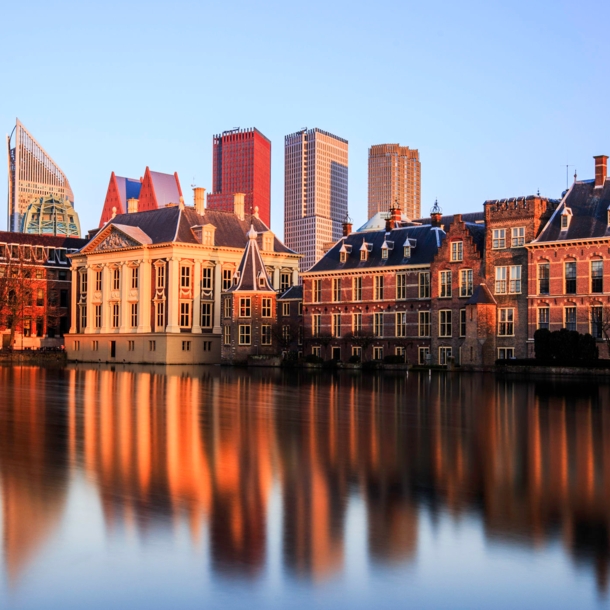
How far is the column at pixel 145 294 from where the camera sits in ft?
315

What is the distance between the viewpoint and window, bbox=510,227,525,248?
66.0 meters

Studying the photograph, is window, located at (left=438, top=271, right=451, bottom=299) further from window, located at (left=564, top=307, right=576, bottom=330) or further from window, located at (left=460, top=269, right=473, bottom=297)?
window, located at (left=564, top=307, right=576, bottom=330)

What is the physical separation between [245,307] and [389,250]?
16.2m

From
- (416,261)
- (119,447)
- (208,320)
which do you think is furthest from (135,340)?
(119,447)

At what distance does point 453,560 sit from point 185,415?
56.9 ft

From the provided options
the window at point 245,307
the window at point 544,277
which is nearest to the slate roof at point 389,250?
the window at point 245,307

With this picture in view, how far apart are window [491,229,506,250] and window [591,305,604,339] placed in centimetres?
861

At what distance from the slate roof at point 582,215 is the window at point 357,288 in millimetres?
18918

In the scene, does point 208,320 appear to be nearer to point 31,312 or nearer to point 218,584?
point 31,312

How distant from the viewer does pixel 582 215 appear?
208ft

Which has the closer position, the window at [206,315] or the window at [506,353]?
the window at [506,353]

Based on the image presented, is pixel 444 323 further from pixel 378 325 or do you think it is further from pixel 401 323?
pixel 378 325

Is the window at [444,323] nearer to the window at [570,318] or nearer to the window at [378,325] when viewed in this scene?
the window at [378,325]

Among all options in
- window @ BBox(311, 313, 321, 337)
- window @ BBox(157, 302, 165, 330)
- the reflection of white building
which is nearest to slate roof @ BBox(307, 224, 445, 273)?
window @ BBox(311, 313, 321, 337)
